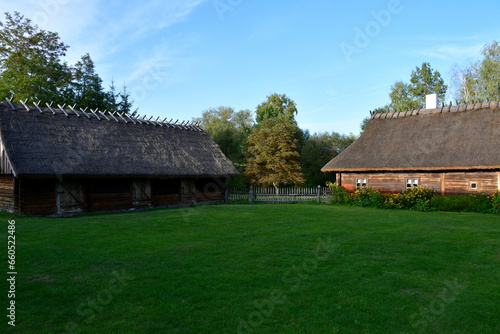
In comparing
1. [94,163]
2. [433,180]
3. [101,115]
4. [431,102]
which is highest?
[431,102]

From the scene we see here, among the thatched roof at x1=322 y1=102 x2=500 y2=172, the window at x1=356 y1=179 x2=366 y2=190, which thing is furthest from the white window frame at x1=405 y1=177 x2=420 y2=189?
the window at x1=356 y1=179 x2=366 y2=190

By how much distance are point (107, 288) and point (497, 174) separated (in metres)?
21.3

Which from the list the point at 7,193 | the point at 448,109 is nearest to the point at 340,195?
the point at 448,109

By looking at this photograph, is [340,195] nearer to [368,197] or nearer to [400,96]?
[368,197]

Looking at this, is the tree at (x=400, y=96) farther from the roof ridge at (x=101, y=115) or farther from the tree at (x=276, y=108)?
the roof ridge at (x=101, y=115)

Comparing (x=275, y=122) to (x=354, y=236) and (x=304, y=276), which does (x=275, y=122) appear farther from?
(x=304, y=276)

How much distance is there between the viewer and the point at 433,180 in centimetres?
2223

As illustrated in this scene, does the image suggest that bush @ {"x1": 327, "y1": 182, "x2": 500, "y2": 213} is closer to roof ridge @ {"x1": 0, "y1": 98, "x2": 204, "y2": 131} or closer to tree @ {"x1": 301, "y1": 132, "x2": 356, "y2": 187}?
roof ridge @ {"x1": 0, "y1": 98, "x2": 204, "y2": 131}

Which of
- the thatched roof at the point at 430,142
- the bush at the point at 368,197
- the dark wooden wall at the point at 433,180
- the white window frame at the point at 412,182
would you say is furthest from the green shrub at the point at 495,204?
the bush at the point at 368,197

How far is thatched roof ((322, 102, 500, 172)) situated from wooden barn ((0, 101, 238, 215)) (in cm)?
1004

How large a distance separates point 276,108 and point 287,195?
27013 mm

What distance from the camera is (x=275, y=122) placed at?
37.5 meters

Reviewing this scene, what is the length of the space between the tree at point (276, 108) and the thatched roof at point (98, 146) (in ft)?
77.4

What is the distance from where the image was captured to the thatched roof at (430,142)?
20797mm
